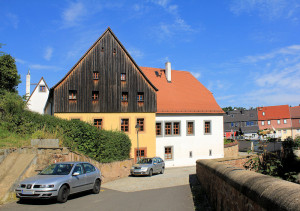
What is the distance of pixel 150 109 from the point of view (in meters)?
33.1

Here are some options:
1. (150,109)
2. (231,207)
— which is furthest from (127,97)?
(231,207)

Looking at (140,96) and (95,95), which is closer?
(95,95)

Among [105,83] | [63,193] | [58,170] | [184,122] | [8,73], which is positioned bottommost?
[63,193]

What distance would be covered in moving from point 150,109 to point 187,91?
30.2 feet

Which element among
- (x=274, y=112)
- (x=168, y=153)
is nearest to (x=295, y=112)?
(x=274, y=112)

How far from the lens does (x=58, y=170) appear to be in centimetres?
1207

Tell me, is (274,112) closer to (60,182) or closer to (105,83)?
(105,83)

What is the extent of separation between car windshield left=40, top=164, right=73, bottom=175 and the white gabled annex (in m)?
43.0

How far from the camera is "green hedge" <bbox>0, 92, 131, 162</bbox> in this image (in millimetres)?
17703

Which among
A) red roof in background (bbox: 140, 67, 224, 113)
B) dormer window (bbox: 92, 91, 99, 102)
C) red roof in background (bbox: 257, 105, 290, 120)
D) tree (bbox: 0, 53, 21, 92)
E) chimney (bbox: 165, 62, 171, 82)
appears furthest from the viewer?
red roof in background (bbox: 257, 105, 290, 120)

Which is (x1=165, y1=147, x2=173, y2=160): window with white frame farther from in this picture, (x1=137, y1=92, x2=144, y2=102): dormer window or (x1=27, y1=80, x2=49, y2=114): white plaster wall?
(x1=27, y1=80, x2=49, y2=114): white plaster wall

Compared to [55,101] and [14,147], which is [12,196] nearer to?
[14,147]

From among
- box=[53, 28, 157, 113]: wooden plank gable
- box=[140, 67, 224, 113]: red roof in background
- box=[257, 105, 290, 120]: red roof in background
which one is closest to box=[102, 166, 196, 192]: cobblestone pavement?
box=[53, 28, 157, 113]: wooden plank gable

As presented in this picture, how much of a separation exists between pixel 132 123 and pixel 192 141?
9155 millimetres
